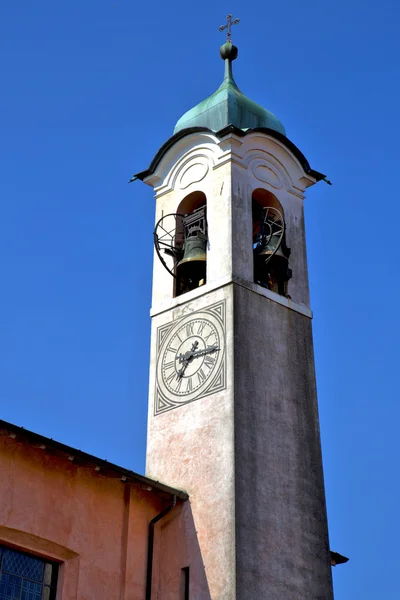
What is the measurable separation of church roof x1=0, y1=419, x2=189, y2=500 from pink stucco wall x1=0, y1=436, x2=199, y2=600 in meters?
0.14

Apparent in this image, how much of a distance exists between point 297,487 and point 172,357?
3.03 m

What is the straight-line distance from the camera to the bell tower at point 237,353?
687 inches

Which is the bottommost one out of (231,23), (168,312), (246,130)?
(168,312)

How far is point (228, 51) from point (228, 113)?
2303 mm

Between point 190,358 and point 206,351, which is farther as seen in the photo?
point 190,358

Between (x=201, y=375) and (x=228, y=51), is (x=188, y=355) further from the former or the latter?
(x=228, y=51)

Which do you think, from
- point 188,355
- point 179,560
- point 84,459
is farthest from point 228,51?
point 179,560

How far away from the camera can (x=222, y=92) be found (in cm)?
2184

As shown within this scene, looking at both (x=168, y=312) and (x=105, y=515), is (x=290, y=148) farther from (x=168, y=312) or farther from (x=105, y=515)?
(x=105, y=515)

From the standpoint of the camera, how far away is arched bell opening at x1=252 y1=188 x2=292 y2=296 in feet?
67.2

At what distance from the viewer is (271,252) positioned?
803 inches

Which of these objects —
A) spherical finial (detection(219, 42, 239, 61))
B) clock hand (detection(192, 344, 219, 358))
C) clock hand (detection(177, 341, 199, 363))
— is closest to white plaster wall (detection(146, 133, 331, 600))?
clock hand (detection(192, 344, 219, 358))

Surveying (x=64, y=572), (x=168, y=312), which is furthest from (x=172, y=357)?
(x=64, y=572)

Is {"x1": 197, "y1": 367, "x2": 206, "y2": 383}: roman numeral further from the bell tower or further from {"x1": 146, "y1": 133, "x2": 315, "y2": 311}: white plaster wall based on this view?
{"x1": 146, "y1": 133, "x2": 315, "y2": 311}: white plaster wall
